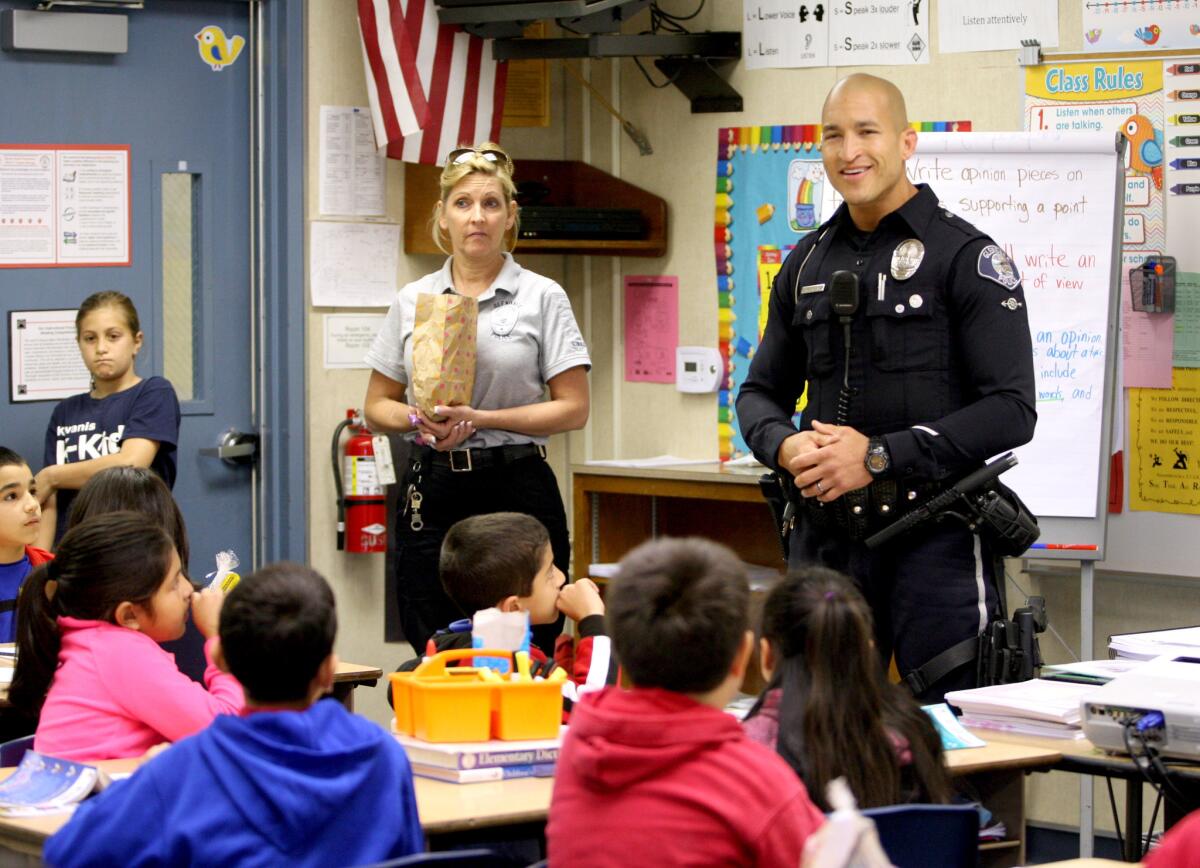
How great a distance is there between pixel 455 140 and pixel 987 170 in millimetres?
1617

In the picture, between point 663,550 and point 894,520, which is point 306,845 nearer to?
point 663,550

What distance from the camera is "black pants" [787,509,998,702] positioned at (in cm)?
318

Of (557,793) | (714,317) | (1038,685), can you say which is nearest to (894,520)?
(1038,685)

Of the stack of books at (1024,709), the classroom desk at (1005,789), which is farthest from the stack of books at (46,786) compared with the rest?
the stack of books at (1024,709)

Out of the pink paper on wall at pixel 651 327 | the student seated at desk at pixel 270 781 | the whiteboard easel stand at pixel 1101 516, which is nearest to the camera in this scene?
the student seated at desk at pixel 270 781

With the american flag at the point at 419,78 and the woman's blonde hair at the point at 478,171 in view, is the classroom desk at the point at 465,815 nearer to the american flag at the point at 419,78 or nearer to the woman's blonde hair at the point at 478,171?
the woman's blonde hair at the point at 478,171

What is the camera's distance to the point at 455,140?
5.02m

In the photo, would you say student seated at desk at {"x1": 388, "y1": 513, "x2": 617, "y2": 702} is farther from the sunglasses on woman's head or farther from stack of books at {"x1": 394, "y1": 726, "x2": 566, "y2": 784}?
the sunglasses on woman's head

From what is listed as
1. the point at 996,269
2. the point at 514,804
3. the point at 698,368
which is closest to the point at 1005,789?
the point at 514,804

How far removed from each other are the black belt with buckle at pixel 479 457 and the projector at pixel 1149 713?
5.53ft

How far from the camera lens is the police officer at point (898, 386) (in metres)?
3.18

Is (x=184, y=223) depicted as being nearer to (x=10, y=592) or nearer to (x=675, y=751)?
(x=10, y=592)

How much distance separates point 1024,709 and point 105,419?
106 inches

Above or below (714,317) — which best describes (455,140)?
above
